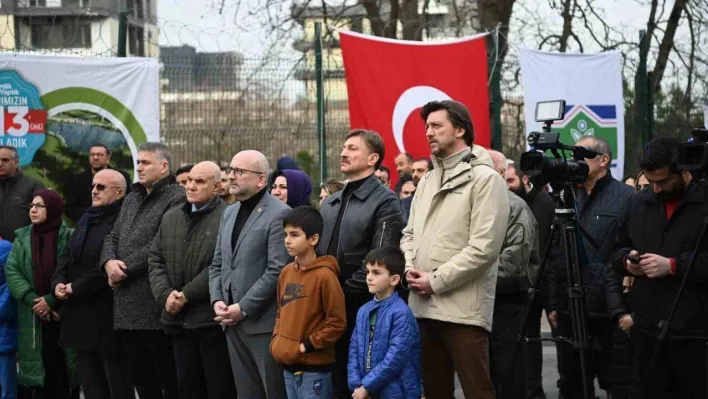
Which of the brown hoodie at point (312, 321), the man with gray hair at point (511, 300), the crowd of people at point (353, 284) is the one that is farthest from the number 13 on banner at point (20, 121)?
the man with gray hair at point (511, 300)

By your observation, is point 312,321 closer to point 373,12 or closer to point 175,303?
point 175,303

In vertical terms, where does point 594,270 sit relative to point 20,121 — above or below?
below

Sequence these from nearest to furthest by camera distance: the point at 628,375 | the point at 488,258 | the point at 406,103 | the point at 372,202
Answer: the point at 488,258
the point at 372,202
the point at 628,375
the point at 406,103

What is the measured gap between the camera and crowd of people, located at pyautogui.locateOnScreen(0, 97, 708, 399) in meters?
6.21

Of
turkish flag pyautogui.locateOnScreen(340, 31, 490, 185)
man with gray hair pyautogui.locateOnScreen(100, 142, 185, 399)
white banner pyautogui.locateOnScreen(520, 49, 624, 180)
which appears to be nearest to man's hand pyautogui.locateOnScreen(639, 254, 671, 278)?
man with gray hair pyautogui.locateOnScreen(100, 142, 185, 399)

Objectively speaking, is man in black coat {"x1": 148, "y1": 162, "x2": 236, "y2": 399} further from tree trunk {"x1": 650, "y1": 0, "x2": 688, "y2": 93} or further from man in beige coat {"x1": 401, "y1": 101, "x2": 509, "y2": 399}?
tree trunk {"x1": 650, "y1": 0, "x2": 688, "y2": 93}

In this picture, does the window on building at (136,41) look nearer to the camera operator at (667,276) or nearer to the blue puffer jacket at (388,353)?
the blue puffer jacket at (388,353)

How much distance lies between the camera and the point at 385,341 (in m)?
6.33

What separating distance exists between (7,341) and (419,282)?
399cm

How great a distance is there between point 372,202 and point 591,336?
6.51ft

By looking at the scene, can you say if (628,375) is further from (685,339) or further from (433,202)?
(433,202)

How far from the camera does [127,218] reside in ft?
26.5

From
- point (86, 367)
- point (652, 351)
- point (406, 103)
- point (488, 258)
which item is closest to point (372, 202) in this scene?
point (488, 258)

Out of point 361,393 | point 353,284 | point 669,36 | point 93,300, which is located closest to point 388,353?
point 361,393
